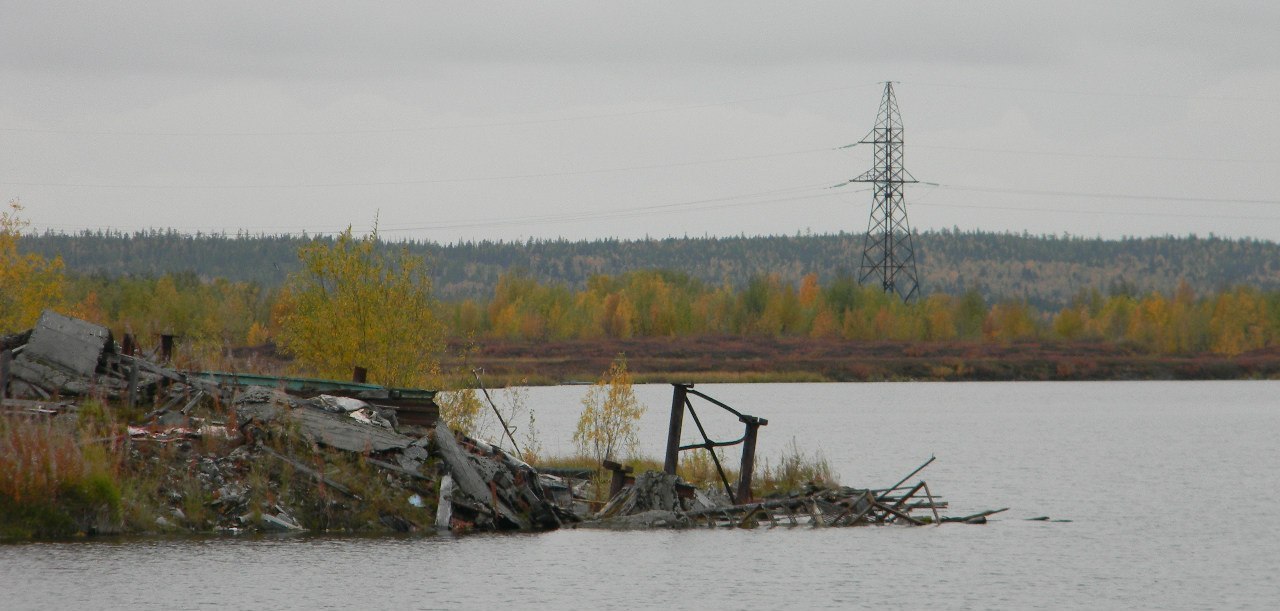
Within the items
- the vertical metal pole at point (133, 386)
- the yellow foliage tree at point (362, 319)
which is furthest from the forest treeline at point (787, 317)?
the vertical metal pole at point (133, 386)

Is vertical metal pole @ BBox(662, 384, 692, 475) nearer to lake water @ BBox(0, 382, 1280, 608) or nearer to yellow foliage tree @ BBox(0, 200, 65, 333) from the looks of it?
lake water @ BBox(0, 382, 1280, 608)

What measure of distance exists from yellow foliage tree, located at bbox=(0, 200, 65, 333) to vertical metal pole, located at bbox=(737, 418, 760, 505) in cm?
3388

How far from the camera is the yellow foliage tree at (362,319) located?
46.4 meters

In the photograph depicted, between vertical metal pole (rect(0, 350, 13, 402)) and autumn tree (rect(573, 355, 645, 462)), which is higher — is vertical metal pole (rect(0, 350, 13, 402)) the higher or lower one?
the higher one

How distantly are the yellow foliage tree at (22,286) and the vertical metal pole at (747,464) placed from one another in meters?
33.9

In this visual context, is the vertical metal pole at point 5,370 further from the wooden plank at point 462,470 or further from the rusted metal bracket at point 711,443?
the rusted metal bracket at point 711,443

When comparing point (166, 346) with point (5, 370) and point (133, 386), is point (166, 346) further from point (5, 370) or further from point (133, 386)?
point (5, 370)

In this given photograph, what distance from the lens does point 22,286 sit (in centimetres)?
6316

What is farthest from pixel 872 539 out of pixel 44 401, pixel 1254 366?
pixel 1254 366

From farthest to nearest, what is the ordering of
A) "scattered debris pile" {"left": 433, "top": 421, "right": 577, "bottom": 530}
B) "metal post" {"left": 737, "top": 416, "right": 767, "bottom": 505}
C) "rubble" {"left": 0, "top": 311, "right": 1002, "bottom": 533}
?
"metal post" {"left": 737, "top": 416, "right": 767, "bottom": 505}, "scattered debris pile" {"left": 433, "top": 421, "right": 577, "bottom": 530}, "rubble" {"left": 0, "top": 311, "right": 1002, "bottom": 533}

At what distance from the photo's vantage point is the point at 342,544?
1283 inches

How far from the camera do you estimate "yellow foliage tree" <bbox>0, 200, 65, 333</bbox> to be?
61.8 m

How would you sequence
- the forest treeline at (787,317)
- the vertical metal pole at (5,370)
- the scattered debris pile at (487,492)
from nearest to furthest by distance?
the vertical metal pole at (5,370) → the scattered debris pile at (487,492) → the forest treeline at (787,317)

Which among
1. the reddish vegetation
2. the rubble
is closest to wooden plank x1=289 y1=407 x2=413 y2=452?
the rubble
